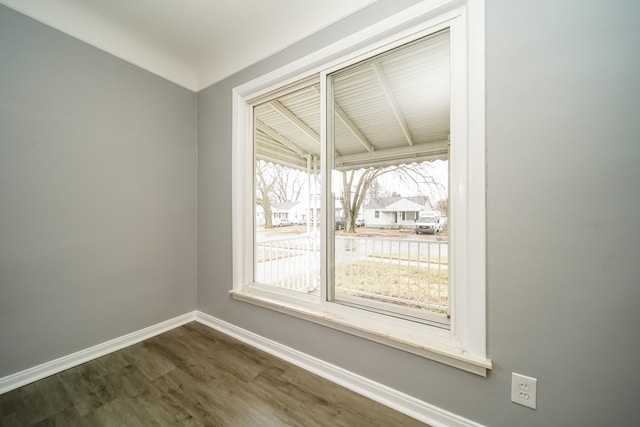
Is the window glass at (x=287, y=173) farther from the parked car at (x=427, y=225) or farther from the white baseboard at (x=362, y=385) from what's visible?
the parked car at (x=427, y=225)

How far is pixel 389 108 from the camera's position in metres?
1.63

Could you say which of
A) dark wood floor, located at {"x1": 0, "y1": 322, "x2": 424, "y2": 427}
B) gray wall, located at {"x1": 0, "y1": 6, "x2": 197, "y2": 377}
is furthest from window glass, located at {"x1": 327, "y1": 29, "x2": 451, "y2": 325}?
gray wall, located at {"x1": 0, "y1": 6, "x2": 197, "y2": 377}

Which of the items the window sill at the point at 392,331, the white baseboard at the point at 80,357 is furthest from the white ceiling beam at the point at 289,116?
the white baseboard at the point at 80,357

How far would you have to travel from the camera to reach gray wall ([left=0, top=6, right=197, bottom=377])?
1435 mm

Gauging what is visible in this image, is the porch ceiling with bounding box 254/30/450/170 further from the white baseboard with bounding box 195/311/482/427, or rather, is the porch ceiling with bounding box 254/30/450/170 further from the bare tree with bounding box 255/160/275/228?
the white baseboard with bounding box 195/311/482/427

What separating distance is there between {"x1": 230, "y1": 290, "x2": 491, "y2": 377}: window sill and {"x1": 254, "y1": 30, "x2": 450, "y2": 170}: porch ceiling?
1.06 meters

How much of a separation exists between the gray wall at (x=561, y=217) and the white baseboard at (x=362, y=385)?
0.06m

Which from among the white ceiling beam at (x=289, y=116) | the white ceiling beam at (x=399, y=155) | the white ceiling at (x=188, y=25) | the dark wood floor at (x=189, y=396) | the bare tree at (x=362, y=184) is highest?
the white ceiling at (x=188, y=25)

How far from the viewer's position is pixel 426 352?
120 centimetres

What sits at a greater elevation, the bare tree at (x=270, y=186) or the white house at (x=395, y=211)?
the bare tree at (x=270, y=186)

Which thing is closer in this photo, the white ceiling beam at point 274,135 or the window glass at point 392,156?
the window glass at point 392,156

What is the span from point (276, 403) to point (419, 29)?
7.76 feet

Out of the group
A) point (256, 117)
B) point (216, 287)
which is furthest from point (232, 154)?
point (216, 287)

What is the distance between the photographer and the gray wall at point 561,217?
0.86 metres
